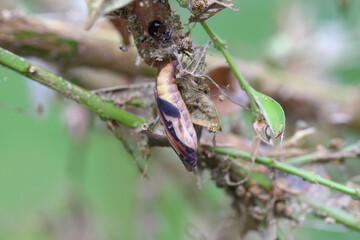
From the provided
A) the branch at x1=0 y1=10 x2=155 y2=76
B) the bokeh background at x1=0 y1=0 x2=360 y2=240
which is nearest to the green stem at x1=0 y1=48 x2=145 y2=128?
the branch at x1=0 y1=10 x2=155 y2=76

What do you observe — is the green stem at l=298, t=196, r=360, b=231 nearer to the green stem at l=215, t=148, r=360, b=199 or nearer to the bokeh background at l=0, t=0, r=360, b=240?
the green stem at l=215, t=148, r=360, b=199

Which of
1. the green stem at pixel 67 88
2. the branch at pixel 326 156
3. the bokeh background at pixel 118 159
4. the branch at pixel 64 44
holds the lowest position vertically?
the bokeh background at pixel 118 159

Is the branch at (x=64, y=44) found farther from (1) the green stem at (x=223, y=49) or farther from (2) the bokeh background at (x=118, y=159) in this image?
(1) the green stem at (x=223, y=49)

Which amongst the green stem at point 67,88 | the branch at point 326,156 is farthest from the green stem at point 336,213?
the green stem at point 67,88

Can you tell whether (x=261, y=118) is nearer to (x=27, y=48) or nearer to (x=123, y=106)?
(x=123, y=106)

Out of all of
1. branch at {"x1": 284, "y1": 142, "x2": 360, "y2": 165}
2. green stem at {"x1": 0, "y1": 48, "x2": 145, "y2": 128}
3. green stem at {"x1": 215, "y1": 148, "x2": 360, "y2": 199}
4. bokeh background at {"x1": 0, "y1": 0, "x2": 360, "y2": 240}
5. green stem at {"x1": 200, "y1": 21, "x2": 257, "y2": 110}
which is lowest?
bokeh background at {"x1": 0, "y1": 0, "x2": 360, "y2": 240}

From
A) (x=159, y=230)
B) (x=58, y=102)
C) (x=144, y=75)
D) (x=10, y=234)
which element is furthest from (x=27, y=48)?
(x=10, y=234)
